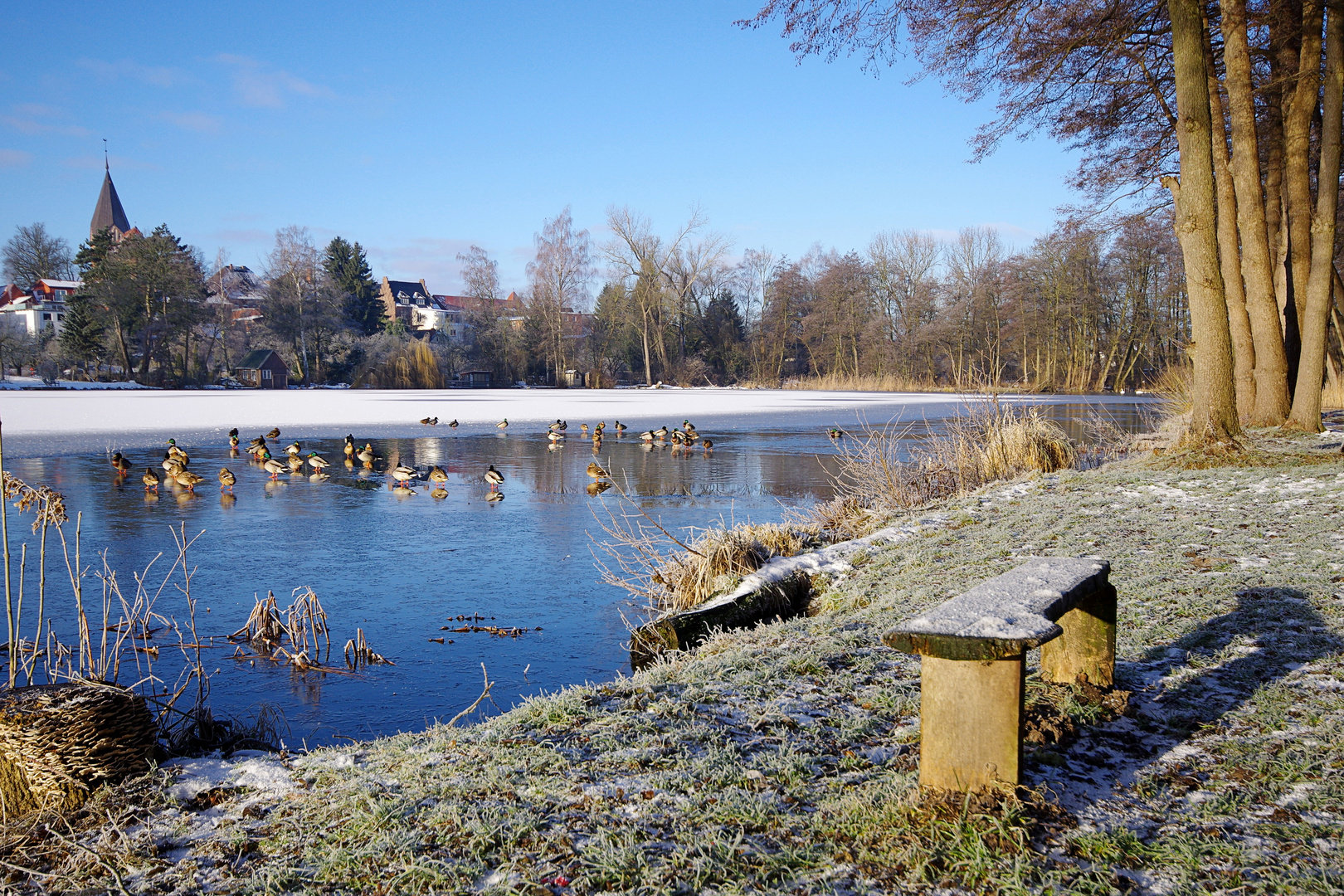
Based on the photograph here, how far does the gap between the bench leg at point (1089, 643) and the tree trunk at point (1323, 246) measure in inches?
368

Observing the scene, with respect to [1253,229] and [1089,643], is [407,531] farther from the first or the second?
[1253,229]

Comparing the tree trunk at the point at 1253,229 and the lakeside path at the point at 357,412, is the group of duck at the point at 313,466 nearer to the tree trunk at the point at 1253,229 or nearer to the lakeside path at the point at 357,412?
the lakeside path at the point at 357,412

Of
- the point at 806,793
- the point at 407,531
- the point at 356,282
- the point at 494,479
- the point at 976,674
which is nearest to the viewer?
the point at 976,674

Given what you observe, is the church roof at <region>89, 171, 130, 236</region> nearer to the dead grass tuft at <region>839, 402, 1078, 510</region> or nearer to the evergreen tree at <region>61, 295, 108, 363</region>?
the evergreen tree at <region>61, 295, 108, 363</region>

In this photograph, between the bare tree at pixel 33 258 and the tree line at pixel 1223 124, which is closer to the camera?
the tree line at pixel 1223 124

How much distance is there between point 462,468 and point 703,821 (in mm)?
12934

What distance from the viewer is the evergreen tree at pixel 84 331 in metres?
48.8

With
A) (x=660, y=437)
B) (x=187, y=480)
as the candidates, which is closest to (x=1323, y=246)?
(x=660, y=437)

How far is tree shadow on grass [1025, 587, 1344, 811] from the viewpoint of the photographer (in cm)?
279

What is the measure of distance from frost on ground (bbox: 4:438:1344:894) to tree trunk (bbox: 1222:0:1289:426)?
7.51 metres

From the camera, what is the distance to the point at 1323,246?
35.8 ft

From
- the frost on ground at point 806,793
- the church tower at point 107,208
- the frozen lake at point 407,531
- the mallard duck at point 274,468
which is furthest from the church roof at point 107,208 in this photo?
the frost on ground at point 806,793

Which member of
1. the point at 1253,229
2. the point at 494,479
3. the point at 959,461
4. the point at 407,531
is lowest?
A: the point at 407,531

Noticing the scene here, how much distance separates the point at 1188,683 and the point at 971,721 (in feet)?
5.22
